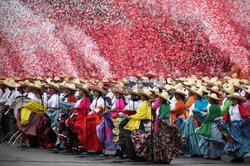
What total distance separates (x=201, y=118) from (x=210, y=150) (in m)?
0.94

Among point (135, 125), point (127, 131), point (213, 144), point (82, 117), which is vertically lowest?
point (213, 144)

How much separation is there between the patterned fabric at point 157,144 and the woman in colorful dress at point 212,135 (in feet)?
4.55

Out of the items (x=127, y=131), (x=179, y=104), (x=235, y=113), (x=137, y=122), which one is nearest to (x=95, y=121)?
(x=127, y=131)

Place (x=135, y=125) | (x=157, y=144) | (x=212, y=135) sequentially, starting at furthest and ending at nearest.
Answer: (x=212, y=135), (x=135, y=125), (x=157, y=144)

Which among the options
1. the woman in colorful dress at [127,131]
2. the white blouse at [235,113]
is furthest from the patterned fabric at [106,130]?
the white blouse at [235,113]

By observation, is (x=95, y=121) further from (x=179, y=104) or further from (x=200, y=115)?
(x=200, y=115)

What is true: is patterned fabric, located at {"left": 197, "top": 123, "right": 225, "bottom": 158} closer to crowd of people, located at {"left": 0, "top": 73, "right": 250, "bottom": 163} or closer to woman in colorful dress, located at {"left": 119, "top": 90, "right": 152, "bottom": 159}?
crowd of people, located at {"left": 0, "top": 73, "right": 250, "bottom": 163}

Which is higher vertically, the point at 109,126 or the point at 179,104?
the point at 179,104

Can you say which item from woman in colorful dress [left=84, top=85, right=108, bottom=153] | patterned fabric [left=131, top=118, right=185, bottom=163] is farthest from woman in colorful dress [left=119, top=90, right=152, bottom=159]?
woman in colorful dress [left=84, top=85, right=108, bottom=153]

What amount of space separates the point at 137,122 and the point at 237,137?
8.35 ft

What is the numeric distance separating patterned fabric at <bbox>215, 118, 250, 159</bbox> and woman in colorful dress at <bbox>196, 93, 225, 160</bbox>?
291 mm

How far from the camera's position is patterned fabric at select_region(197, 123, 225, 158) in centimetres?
1177

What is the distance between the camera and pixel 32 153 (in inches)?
475

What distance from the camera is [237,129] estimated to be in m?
11.5
